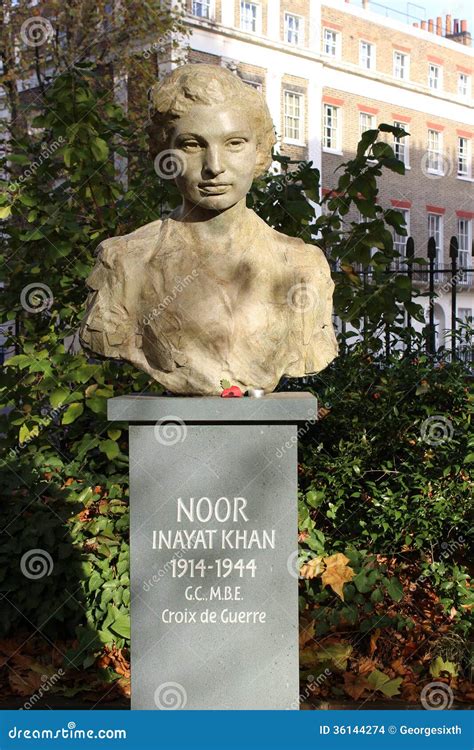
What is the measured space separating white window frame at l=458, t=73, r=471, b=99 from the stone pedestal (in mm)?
33455

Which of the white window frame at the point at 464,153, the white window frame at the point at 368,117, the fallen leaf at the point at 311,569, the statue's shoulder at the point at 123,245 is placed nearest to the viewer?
the statue's shoulder at the point at 123,245

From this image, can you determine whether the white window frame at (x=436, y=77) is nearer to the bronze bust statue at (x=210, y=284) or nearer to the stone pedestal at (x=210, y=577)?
the bronze bust statue at (x=210, y=284)

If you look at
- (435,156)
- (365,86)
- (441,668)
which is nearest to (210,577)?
(441,668)

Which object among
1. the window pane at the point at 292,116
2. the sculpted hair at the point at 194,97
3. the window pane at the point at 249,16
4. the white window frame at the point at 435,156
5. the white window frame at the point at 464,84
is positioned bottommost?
the sculpted hair at the point at 194,97

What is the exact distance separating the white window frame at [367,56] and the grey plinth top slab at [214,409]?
27511 millimetres

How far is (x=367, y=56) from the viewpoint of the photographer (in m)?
29.7

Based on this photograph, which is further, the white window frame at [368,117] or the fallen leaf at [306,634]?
the white window frame at [368,117]

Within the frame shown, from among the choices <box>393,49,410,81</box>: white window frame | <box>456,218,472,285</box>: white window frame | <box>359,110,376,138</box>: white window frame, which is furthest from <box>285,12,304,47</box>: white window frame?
<box>456,218,472,285</box>: white window frame

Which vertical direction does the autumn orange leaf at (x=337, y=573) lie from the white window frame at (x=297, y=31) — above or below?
below

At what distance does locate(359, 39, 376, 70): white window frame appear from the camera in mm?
29322

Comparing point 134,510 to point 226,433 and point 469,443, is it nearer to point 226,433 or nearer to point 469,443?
point 226,433

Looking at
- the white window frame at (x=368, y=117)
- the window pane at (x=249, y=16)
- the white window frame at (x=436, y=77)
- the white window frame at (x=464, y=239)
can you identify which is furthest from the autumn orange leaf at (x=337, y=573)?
the white window frame at (x=436, y=77)

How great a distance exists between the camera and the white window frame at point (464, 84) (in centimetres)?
3456

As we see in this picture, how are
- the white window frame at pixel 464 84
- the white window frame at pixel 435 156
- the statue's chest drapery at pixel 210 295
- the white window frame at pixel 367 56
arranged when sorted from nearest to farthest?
1. the statue's chest drapery at pixel 210 295
2. the white window frame at pixel 367 56
3. the white window frame at pixel 435 156
4. the white window frame at pixel 464 84
